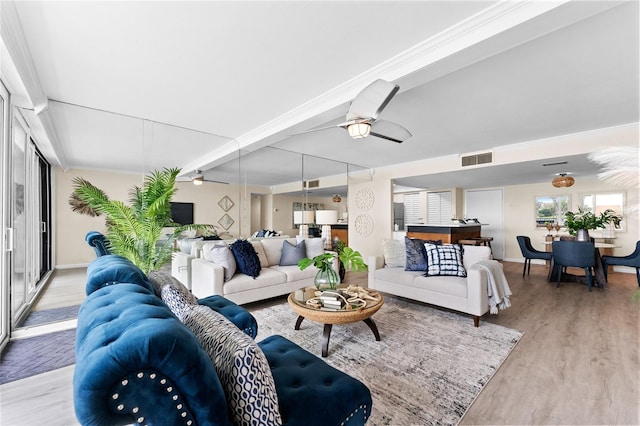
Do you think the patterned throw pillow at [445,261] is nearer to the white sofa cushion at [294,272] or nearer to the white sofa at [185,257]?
A: the white sofa cushion at [294,272]

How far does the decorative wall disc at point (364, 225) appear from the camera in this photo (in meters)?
6.93

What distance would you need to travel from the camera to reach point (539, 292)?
175 inches

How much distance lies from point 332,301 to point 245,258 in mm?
1624

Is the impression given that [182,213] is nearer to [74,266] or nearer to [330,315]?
[74,266]

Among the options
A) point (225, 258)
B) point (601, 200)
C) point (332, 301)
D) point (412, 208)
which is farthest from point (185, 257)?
point (601, 200)

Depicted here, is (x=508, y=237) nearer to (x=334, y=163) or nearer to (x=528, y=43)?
(x=334, y=163)

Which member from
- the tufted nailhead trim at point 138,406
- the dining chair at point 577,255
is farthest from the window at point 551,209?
the tufted nailhead trim at point 138,406

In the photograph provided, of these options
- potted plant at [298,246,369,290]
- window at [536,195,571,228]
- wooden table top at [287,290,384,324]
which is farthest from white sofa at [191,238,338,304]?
window at [536,195,571,228]

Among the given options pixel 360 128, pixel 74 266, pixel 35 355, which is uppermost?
pixel 360 128

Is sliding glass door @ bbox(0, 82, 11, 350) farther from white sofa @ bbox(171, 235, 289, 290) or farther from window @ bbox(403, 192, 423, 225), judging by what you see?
window @ bbox(403, 192, 423, 225)

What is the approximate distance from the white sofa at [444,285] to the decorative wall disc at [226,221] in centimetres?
240

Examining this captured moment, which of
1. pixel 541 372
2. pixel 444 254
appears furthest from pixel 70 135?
pixel 541 372

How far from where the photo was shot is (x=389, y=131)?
3330mm

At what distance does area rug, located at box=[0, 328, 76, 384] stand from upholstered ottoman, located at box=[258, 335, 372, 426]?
2221mm
